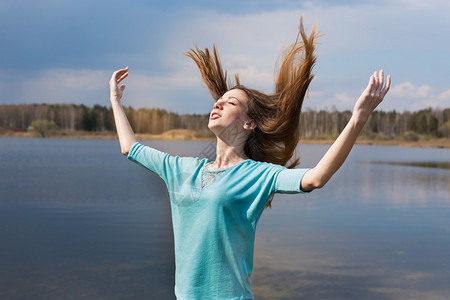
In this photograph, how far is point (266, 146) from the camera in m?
2.34

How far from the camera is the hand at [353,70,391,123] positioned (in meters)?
1.66

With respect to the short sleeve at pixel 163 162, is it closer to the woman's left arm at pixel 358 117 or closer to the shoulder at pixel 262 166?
the shoulder at pixel 262 166

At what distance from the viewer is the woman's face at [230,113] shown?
7.12 ft

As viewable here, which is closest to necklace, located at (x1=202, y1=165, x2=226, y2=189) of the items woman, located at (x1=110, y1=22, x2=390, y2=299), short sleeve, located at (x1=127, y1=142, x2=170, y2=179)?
woman, located at (x1=110, y1=22, x2=390, y2=299)

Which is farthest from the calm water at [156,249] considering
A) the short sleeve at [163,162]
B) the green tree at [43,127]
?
the green tree at [43,127]

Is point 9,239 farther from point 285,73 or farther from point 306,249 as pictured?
point 285,73

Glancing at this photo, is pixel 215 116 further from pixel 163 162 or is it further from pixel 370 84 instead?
pixel 370 84

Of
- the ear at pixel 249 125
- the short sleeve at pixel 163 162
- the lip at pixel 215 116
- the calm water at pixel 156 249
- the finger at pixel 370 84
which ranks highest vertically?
the finger at pixel 370 84

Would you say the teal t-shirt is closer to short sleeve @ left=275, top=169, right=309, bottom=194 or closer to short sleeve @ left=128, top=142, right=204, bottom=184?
short sleeve @ left=275, top=169, right=309, bottom=194

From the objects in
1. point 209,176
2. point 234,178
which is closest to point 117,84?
point 209,176

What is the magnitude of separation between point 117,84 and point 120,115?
171 millimetres

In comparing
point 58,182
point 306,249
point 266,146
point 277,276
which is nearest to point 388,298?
point 277,276

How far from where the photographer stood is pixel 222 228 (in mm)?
2012

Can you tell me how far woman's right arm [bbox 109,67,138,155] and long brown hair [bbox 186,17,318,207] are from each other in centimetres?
40
